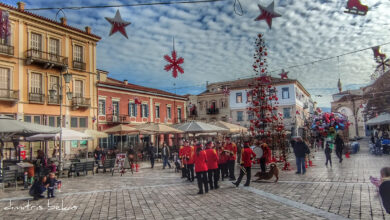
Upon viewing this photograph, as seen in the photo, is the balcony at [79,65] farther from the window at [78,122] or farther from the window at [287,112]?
the window at [287,112]

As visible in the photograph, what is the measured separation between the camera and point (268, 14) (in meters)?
8.19

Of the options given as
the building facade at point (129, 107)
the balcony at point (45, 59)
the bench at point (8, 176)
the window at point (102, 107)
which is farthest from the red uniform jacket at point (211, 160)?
the window at point (102, 107)

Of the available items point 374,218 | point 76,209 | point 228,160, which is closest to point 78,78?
point 228,160

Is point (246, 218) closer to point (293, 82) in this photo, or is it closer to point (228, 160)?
point (228, 160)

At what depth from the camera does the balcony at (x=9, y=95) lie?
20239 millimetres

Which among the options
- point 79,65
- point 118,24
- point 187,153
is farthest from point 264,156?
point 79,65

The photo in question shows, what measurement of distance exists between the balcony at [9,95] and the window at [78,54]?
6.25 meters

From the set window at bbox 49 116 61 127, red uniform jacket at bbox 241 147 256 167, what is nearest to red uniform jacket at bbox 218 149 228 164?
red uniform jacket at bbox 241 147 256 167

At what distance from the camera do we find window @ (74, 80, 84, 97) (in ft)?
85.1

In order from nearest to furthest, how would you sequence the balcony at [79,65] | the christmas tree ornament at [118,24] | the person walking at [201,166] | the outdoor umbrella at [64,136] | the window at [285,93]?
the christmas tree ornament at [118,24]
the person walking at [201,166]
the outdoor umbrella at [64,136]
the balcony at [79,65]
the window at [285,93]

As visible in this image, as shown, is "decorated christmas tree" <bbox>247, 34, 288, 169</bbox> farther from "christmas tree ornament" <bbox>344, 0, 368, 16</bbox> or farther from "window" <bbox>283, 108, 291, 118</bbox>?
"window" <bbox>283, 108, 291, 118</bbox>

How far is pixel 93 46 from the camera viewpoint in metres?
27.9

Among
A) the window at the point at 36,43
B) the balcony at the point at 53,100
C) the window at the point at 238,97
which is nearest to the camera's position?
the window at the point at 36,43

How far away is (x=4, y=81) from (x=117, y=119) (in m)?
11.1
